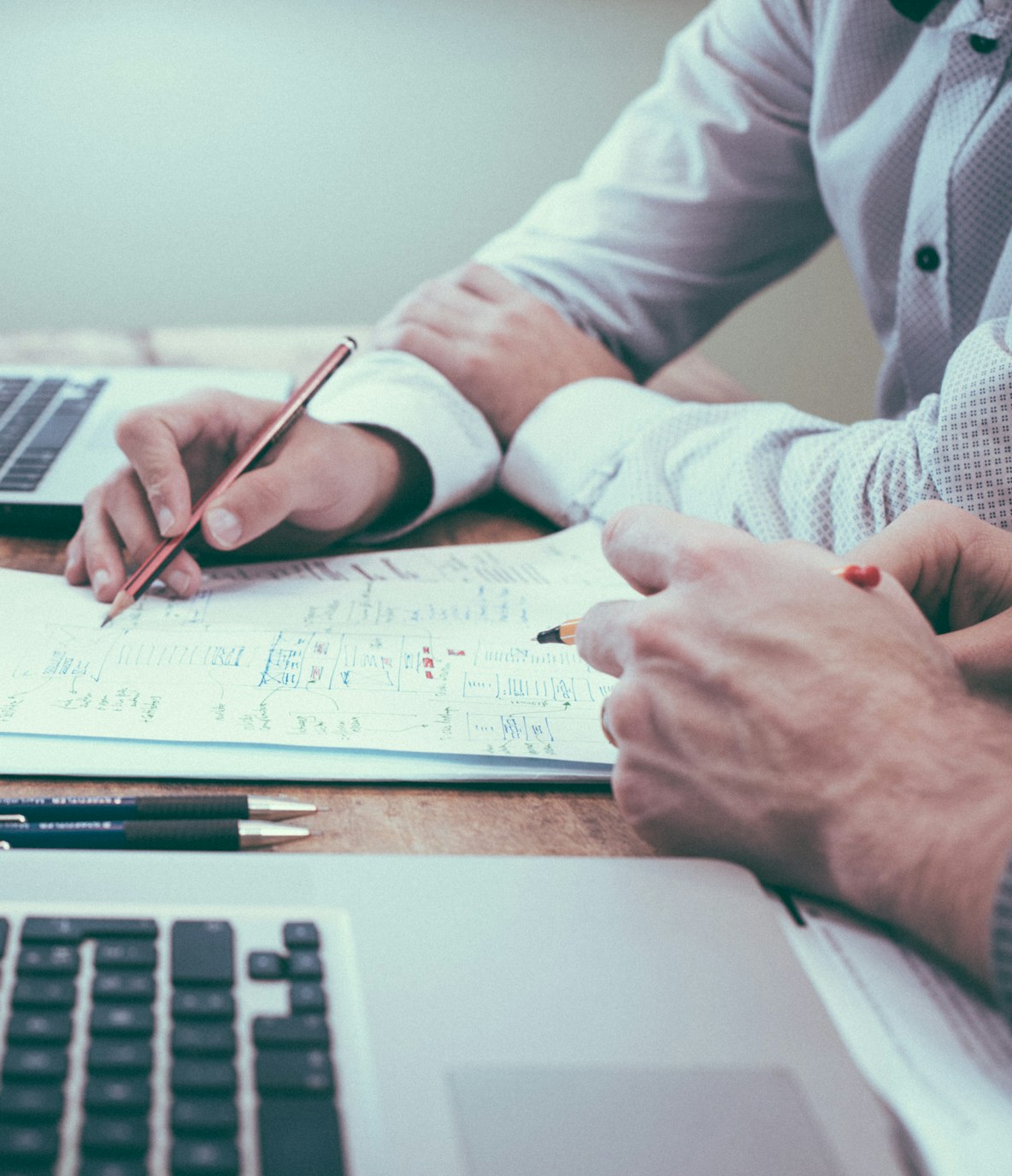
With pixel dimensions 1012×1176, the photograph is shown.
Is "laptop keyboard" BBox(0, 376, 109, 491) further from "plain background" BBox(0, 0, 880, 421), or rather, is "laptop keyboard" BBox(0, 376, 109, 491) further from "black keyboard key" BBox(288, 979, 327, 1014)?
"plain background" BBox(0, 0, 880, 421)

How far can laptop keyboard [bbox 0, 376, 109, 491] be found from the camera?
2.47 ft

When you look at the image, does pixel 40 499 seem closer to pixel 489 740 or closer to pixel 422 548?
pixel 422 548

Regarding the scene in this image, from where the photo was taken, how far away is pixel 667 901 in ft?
1.24

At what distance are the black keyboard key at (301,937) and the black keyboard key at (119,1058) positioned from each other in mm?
54

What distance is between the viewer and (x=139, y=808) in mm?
416

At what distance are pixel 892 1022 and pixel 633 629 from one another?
17 cm

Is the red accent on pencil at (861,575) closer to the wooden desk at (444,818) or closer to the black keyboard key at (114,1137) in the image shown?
the wooden desk at (444,818)

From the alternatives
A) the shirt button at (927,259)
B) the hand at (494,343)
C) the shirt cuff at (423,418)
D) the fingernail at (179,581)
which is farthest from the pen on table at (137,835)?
the shirt button at (927,259)

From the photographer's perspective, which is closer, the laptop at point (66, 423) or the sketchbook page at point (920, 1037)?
the sketchbook page at point (920, 1037)

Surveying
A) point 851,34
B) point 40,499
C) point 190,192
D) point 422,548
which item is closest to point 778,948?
point 422,548

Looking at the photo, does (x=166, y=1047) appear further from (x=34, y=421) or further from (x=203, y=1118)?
(x=34, y=421)

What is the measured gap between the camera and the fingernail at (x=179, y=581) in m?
0.61

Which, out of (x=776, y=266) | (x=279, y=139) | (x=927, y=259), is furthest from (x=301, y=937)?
(x=279, y=139)

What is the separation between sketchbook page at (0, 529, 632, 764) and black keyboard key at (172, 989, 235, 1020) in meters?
0.17
